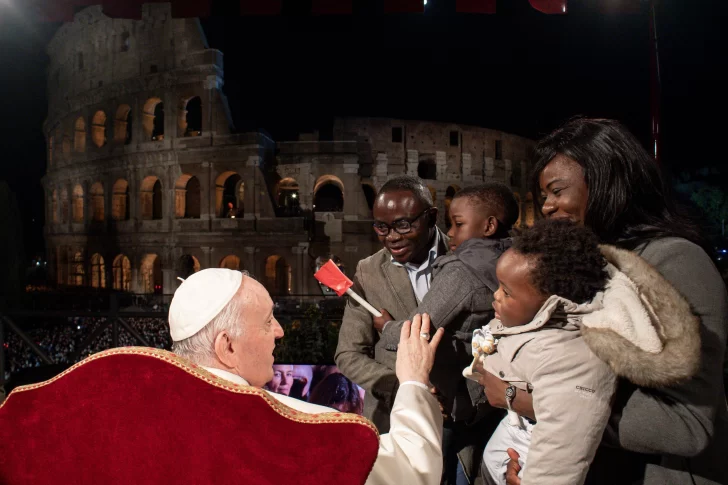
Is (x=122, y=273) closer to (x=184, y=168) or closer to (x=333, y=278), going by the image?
(x=184, y=168)

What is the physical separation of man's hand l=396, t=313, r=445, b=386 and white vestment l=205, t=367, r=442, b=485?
4.2 inches

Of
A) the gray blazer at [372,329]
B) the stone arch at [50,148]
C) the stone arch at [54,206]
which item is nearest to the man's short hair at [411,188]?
the gray blazer at [372,329]

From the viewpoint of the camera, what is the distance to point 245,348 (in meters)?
1.63

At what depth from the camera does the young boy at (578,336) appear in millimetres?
1441

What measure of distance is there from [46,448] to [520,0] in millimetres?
24948

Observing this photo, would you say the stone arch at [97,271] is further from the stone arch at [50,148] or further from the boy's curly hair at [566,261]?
the boy's curly hair at [566,261]

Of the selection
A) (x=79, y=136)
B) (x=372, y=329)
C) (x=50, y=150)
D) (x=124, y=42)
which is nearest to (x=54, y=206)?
(x=50, y=150)

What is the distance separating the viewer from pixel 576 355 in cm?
156

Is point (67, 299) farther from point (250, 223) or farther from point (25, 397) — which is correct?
point (25, 397)

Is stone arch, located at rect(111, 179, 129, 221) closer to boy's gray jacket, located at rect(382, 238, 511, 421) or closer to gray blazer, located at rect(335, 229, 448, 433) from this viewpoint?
gray blazer, located at rect(335, 229, 448, 433)

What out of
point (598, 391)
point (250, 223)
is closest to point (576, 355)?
point (598, 391)

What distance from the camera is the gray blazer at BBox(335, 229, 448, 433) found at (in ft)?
8.81

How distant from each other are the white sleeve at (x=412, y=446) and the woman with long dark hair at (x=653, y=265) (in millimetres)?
386

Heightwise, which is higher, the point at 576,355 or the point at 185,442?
the point at 576,355
